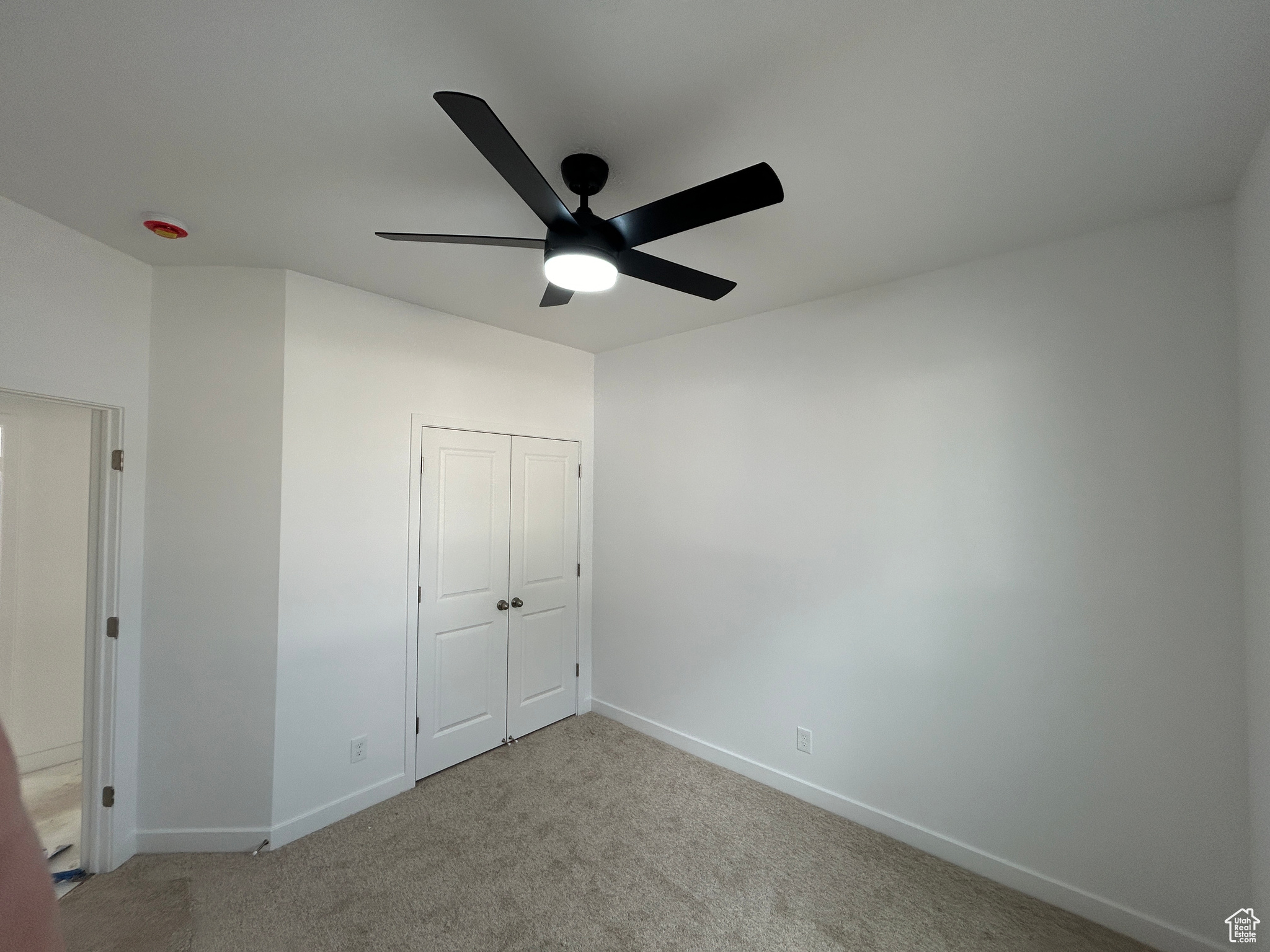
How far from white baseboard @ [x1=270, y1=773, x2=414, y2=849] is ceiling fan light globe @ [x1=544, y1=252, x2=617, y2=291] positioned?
2.66 metres

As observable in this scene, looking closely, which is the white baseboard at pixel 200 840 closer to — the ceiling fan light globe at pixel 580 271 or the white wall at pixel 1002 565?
the white wall at pixel 1002 565

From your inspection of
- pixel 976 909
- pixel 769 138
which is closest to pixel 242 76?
pixel 769 138

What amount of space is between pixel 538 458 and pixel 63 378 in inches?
87.6

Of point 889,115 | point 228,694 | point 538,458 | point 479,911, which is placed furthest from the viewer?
point 538,458

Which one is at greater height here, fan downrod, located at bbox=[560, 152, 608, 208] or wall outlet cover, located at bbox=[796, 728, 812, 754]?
fan downrod, located at bbox=[560, 152, 608, 208]

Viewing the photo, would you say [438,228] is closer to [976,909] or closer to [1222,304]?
[1222,304]

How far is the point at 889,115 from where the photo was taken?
1.57 metres

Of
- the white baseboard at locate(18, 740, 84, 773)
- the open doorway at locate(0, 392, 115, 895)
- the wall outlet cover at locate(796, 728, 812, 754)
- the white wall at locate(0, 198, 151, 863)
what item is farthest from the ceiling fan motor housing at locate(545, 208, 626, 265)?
the white baseboard at locate(18, 740, 84, 773)

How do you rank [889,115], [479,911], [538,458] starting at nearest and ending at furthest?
Result: [889,115] → [479,911] → [538,458]

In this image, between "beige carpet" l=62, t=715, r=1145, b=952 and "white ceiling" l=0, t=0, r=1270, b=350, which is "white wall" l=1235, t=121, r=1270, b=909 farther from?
"beige carpet" l=62, t=715, r=1145, b=952

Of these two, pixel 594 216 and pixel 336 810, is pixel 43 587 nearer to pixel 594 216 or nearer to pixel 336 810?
pixel 336 810

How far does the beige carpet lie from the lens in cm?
203

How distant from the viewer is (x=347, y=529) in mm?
2773

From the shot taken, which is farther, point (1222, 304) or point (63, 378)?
point (63, 378)
